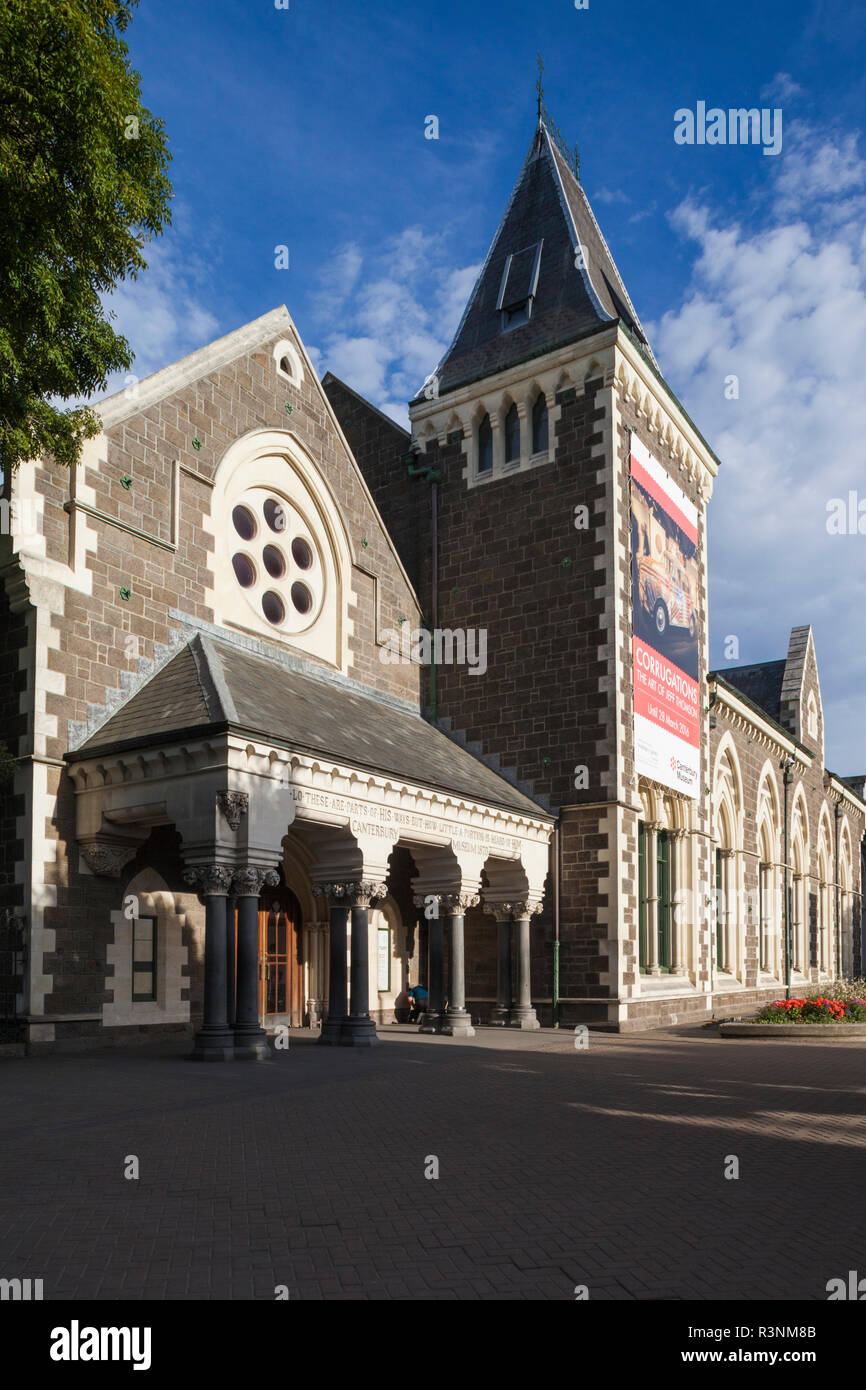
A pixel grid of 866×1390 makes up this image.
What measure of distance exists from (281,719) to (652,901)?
12546 millimetres

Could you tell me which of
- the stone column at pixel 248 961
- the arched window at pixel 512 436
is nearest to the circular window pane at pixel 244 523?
the arched window at pixel 512 436

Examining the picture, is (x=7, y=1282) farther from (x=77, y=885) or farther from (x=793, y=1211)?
(x=77, y=885)

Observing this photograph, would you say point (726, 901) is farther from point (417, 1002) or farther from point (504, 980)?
point (417, 1002)

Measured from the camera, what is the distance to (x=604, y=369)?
86.7ft

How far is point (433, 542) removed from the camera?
2894 cm

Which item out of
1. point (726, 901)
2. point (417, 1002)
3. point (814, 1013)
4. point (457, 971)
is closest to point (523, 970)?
point (457, 971)

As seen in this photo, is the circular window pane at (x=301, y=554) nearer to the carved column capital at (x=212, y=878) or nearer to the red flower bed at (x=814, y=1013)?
the carved column capital at (x=212, y=878)

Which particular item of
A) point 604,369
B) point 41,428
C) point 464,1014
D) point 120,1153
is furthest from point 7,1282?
point 604,369

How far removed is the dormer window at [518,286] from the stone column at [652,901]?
13742 mm

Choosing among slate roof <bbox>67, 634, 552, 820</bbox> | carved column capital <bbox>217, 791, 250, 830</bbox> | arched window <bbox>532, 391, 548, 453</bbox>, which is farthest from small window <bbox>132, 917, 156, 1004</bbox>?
arched window <bbox>532, 391, 548, 453</bbox>

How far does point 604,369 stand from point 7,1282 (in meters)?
24.3

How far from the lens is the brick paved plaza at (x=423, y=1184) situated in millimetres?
5867

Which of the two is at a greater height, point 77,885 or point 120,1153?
point 77,885
